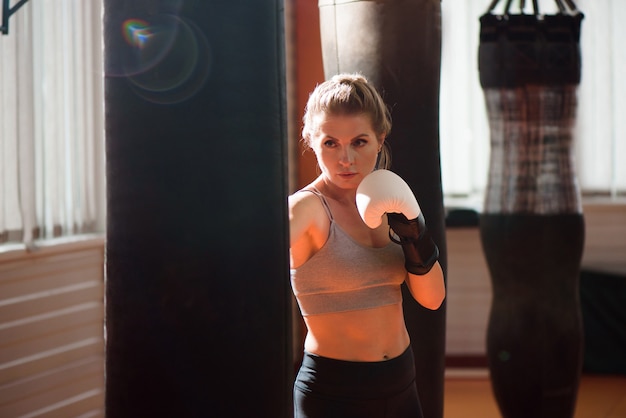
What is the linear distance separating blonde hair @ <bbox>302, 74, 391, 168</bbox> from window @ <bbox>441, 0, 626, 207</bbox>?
9.16 ft

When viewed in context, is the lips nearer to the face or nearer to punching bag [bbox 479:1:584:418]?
the face

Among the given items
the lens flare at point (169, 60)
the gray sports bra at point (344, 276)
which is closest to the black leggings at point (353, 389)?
the gray sports bra at point (344, 276)

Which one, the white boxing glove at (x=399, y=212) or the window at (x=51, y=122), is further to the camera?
the window at (x=51, y=122)

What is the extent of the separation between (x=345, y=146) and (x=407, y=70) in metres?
0.33

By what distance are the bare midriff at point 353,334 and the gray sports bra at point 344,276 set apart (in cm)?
1

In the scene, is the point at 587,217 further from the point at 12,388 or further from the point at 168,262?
the point at 168,262

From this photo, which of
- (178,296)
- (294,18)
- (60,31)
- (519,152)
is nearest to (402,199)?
(178,296)

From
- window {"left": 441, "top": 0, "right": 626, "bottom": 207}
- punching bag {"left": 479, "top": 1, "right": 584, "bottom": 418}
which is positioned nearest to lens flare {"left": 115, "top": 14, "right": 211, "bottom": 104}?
punching bag {"left": 479, "top": 1, "right": 584, "bottom": 418}

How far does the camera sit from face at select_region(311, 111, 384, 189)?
140 cm

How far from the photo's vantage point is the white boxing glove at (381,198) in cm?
126

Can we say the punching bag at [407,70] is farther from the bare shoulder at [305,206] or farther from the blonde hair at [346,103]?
the bare shoulder at [305,206]

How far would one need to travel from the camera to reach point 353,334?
146cm

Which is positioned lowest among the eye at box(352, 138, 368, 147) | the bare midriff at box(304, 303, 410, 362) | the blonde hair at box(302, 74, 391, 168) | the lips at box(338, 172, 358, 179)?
the bare midriff at box(304, 303, 410, 362)

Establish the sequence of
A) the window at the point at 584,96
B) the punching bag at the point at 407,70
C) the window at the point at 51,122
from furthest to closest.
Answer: the window at the point at 584,96
the window at the point at 51,122
the punching bag at the point at 407,70
